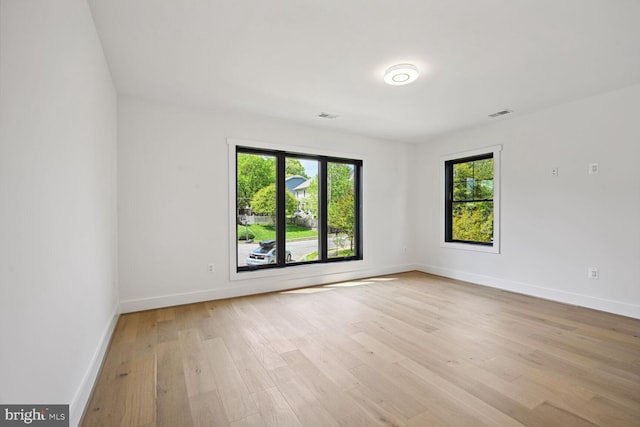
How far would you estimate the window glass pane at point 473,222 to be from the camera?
15.5 feet

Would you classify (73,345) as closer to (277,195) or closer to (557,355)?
(277,195)

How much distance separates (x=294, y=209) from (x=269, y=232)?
55 cm

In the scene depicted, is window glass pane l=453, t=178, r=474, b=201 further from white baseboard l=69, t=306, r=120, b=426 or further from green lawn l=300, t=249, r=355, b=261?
white baseboard l=69, t=306, r=120, b=426

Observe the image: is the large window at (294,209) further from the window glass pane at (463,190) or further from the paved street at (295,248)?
the window glass pane at (463,190)

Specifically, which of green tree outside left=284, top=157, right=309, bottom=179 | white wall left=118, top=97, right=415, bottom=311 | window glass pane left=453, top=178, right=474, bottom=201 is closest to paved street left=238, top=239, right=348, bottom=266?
white wall left=118, top=97, right=415, bottom=311

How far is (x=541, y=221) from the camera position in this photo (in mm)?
4020

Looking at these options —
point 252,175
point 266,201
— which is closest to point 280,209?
point 266,201

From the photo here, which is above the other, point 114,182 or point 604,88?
point 604,88

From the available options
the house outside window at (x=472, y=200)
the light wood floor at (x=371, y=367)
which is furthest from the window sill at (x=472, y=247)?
the light wood floor at (x=371, y=367)

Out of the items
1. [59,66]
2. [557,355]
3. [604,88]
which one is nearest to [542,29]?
[604,88]

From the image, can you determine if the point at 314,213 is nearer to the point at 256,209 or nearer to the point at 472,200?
the point at 256,209

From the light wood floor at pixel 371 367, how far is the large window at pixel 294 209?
103cm

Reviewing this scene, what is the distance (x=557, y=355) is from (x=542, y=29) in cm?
259

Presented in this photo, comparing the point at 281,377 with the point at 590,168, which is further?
the point at 590,168
